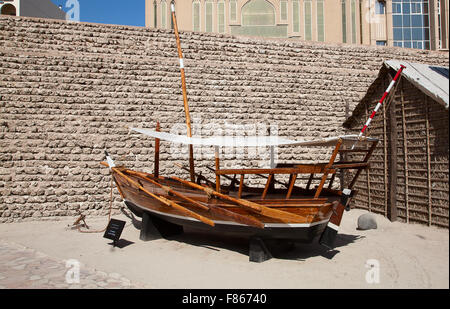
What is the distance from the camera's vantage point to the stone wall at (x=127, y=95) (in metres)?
8.40

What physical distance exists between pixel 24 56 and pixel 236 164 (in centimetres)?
621

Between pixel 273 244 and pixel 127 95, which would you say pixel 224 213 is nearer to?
pixel 273 244

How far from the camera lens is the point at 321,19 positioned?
863 inches

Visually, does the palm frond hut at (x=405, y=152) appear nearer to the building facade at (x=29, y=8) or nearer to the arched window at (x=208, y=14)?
the arched window at (x=208, y=14)

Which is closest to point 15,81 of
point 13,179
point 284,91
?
point 13,179

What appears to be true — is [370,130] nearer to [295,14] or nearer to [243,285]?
[243,285]

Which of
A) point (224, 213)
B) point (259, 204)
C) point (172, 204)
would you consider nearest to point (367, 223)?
point (259, 204)

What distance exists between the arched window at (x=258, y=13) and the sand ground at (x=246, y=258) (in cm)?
1711

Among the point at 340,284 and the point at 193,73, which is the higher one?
the point at 193,73

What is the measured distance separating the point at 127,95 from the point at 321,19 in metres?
17.1

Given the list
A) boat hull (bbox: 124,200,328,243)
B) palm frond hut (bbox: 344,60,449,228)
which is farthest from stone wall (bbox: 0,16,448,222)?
Answer: boat hull (bbox: 124,200,328,243)

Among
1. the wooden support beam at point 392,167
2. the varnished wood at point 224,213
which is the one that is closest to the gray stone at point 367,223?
the wooden support beam at point 392,167

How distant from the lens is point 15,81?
8609 mm
